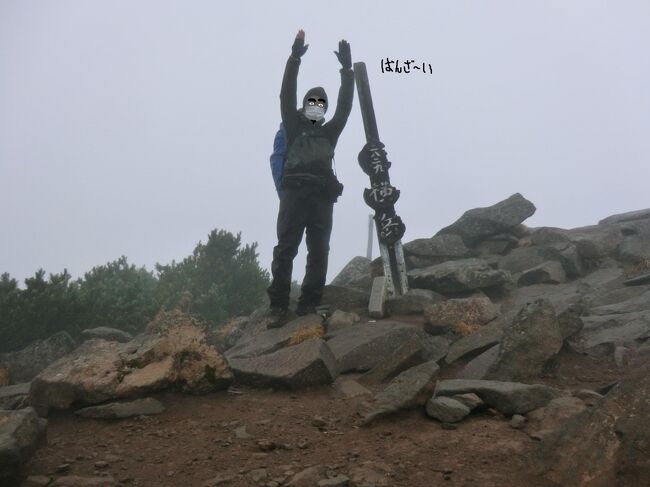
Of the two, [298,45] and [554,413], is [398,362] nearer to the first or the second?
[554,413]

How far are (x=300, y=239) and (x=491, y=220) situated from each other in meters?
6.21

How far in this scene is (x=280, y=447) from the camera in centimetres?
447

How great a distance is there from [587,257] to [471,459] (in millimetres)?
8858

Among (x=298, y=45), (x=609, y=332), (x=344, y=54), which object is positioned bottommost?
(x=609, y=332)

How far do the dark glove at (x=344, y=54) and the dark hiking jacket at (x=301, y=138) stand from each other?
3.55 ft

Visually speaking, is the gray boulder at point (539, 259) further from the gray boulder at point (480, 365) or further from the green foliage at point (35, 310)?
the green foliage at point (35, 310)

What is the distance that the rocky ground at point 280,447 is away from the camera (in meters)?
3.85

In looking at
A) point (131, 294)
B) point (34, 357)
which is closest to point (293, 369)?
point (34, 357)

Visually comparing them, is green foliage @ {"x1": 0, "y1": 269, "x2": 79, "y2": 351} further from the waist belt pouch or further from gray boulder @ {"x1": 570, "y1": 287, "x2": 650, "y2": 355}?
gray boulder @ {"x1": 570, "y1": 287, "x2": 650, "y2": 355}

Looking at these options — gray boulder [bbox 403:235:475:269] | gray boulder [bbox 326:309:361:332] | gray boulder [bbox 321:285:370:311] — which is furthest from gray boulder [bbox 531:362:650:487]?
gray boulder [bbox 403:235:475:269]

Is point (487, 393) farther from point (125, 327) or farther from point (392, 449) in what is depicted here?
point (125, 327)

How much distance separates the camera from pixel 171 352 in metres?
6.05

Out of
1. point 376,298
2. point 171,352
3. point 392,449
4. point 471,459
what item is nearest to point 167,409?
point 171,352

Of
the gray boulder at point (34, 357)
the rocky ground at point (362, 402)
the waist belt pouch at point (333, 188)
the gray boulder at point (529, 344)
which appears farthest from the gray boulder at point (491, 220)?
the gray boulder at point (34, 357)
